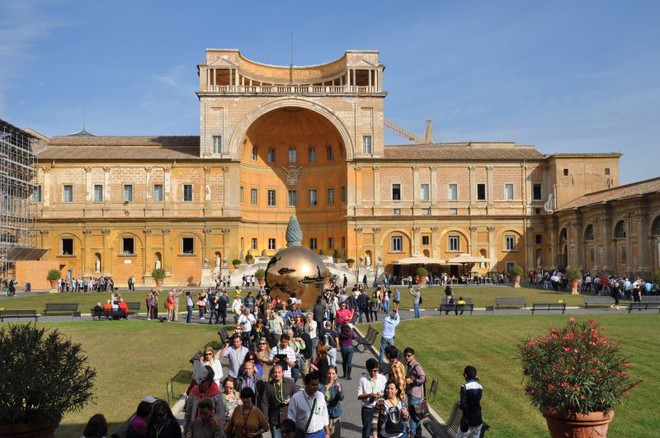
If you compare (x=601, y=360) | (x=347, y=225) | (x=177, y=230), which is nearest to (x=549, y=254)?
(x=347, y=225)

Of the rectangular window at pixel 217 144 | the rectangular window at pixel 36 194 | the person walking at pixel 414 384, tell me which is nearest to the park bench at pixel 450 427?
the person walking at pixel 414 384

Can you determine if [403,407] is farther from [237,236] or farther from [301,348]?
[237,236]

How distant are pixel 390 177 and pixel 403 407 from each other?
47.2 m

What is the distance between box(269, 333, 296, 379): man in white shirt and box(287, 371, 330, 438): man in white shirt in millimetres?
2997

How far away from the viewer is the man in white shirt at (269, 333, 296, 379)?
11125 millimetres

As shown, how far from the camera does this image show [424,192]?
180 ft

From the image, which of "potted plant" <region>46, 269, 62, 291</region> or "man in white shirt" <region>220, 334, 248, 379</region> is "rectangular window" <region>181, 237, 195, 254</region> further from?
"man in white shirt" <region>220, 334, 248, 379</region>

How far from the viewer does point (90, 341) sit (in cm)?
2039

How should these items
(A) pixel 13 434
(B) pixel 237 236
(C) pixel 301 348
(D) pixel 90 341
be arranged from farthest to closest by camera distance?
(B) pixel 237 236 → (D) pixel 90 341 → (C) pixel 301 348 → (A) pixel 13 434

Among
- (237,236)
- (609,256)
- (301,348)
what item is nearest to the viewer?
(301,348)

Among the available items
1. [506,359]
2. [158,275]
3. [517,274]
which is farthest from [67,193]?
[506,359]

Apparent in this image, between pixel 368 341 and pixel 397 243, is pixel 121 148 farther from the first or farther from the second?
pixel 368 341

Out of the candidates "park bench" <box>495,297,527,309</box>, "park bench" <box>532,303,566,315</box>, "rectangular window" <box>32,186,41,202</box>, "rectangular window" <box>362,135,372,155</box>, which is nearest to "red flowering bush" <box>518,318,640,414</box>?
"park bench" <box>532,303,566,315</box>

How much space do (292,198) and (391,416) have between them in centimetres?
5138
